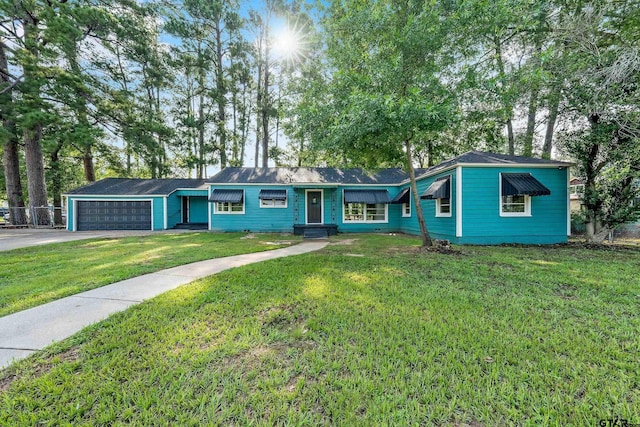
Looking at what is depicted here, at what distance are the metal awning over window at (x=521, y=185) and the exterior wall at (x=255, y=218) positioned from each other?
975cm

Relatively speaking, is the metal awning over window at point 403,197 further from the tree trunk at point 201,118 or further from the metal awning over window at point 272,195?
the tree trunk at point 201,118

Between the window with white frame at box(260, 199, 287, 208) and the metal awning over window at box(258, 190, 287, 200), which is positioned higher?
the metal awning over window at box(258, 190, 287, 200)

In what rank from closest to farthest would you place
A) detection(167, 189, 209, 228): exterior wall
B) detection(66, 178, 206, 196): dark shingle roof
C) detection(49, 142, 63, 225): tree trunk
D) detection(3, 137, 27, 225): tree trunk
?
detection(66, 178, 206, 196): dark shingle roof → detection(3, 137, 27, 225): tree trunk → detection(167, 189, 209, 228): exterior wall → detection(49, 142, 63, 225): tree trunk

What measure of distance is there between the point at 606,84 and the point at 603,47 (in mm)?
2223

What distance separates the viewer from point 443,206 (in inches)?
412

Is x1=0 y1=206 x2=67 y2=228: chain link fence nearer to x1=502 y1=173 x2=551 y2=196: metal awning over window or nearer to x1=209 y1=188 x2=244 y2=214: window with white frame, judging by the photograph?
x1=209 y1=188 x2=244 y2=214: window with white frame

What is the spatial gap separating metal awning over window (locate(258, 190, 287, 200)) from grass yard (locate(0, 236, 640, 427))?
32.2 feet

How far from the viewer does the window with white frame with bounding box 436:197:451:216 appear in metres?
10.00

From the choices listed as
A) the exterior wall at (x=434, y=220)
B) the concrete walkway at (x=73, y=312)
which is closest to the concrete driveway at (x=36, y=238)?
the concrete walkway at (x=73, y=312)

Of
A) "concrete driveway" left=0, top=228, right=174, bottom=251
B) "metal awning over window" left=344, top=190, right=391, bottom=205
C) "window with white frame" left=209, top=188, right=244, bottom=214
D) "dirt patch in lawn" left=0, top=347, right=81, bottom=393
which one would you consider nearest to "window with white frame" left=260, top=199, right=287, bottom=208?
"window with white frame" left=209, top=188, right=244, bottom=214

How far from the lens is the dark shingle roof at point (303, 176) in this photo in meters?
14.3

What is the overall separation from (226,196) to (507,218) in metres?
12.8

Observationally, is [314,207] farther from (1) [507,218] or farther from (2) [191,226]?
(1) [507,218]

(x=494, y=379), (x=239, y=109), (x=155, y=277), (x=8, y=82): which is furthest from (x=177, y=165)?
(x=494, y=379)
